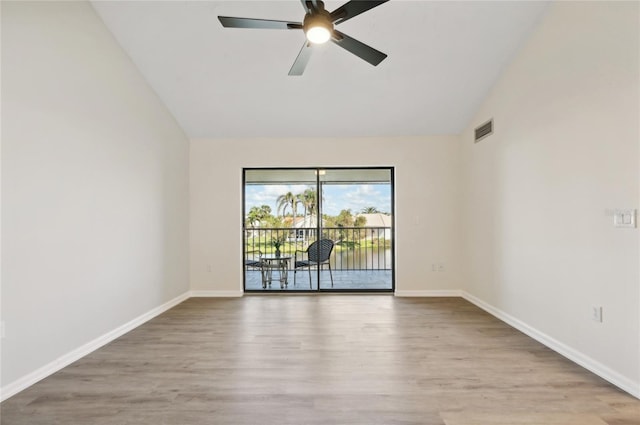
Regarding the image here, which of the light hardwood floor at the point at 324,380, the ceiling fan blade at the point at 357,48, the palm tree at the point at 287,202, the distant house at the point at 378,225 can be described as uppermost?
the ceiling fan blade at the point at 357,48

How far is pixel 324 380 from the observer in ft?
7.05

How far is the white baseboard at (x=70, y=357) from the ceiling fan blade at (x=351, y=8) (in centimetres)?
311

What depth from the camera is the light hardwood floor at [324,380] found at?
1786 mm

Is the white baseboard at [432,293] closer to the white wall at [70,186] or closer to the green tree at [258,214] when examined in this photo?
the green tree at [258,214]

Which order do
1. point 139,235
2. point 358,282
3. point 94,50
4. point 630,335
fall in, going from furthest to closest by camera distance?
point 358,282, point 139,235, point 94,50, point 630,335

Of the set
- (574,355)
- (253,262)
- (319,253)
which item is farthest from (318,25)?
(253,262)

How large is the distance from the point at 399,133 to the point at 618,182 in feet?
9.07

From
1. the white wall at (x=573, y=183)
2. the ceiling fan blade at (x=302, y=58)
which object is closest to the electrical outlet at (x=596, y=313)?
the white wall at (x=573, y=183)

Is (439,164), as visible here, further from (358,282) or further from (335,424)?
(335,424)

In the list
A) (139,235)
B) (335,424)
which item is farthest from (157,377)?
(139,235)

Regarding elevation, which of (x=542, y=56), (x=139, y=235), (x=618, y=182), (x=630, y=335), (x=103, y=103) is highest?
(x=542, y=56)

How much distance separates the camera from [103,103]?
2887 millimetres

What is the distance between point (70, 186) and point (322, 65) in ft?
8.62

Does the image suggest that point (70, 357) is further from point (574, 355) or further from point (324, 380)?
point (574, 355)
